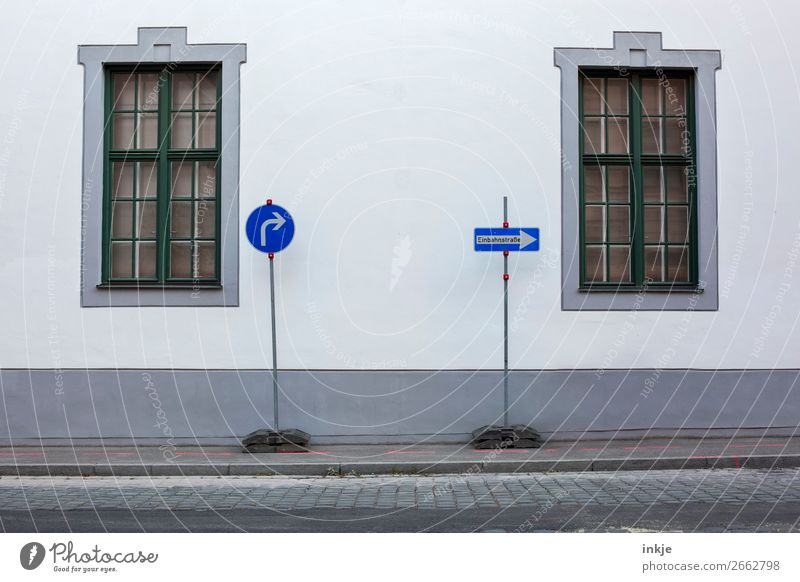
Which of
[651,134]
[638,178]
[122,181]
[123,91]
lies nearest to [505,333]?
[638,178]

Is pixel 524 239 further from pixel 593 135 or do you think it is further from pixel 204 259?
pixel 204 259

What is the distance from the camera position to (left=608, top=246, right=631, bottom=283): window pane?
1360cm

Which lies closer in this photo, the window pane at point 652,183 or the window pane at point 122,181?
the window pane at point 122,181

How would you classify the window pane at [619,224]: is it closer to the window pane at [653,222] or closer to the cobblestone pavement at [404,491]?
the window pane at [653,222]

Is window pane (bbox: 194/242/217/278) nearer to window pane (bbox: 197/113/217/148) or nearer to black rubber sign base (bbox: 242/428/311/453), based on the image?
window pane (bbox: 197/113/217/148)

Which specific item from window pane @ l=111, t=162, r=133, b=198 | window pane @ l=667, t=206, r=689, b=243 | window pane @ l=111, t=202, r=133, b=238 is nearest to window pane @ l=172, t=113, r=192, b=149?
window pane @ l=111, t=162, r=133, b=198

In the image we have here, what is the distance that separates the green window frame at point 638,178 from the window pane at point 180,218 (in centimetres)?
513

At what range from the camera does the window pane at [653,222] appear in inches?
540

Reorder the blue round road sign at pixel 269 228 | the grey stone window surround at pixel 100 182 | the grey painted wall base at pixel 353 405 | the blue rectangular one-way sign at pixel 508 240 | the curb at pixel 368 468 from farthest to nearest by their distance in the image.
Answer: the grey stone window surround at pixel 100 182 < the grey painted wall base at pixel 353 405 < the blue rectangular one-way sign at pixel 508 240 < the blue round road sign at pixel 269 228 < the curb at pixel 368 468

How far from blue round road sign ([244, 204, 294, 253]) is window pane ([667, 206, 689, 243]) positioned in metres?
4.99

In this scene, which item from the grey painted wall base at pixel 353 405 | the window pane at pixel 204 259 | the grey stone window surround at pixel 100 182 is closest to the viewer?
the grey painted wall base at pixel 353 405

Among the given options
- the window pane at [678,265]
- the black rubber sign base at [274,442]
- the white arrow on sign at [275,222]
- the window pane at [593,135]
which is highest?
the window pane at [593,135]

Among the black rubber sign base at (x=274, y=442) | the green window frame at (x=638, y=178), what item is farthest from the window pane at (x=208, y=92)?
the green window frame at (x=638, y=178)

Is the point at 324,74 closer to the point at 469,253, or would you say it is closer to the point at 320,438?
the point at 469,253
